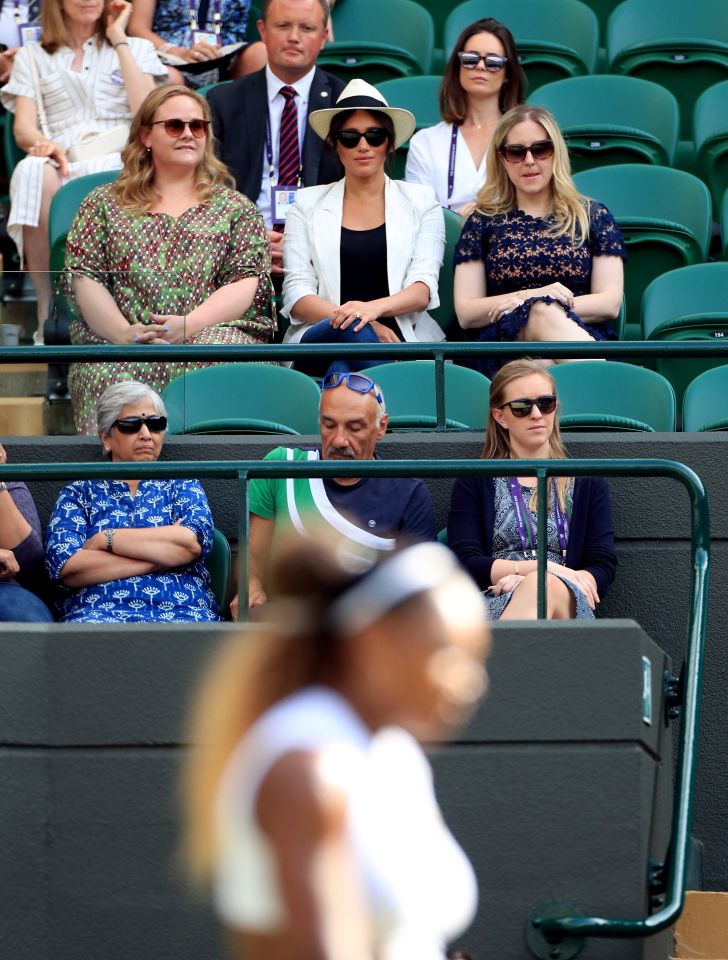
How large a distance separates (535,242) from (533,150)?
361 millimetres

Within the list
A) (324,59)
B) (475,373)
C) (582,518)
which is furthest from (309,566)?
(324,59)

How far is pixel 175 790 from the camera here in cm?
533

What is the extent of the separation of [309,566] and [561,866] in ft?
9.47

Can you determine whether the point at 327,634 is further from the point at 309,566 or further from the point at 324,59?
the point at 324,59

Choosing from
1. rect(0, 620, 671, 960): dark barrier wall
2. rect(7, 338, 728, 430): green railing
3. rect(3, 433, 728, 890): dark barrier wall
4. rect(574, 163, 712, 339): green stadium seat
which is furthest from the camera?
rect(574, 163, 712, 339): green stadium seat

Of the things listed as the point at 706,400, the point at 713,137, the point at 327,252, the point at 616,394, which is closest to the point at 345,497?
the point at 616,394

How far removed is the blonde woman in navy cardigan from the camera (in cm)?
625

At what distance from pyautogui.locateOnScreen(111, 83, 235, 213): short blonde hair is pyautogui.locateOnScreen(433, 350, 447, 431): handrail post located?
4.94 ft

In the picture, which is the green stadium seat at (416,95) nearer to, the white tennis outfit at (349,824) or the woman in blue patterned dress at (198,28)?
the woman in blue patterned dress at (198,28)

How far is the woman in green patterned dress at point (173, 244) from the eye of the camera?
7.38 meters

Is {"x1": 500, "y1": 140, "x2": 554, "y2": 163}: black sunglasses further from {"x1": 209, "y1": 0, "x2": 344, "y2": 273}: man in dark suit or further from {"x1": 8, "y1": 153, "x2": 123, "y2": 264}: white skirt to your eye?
{"x1": 8, "y1": 153, "x2": 123, "y2": 264}: white skirt

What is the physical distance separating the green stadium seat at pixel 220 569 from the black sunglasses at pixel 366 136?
7.45ft

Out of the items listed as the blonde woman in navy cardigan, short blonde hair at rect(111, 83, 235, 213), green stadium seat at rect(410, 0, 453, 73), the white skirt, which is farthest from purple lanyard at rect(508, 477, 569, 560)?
green stadium seat at rect(410, 0, 453, 73)

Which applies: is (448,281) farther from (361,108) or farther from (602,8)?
(602,8)
